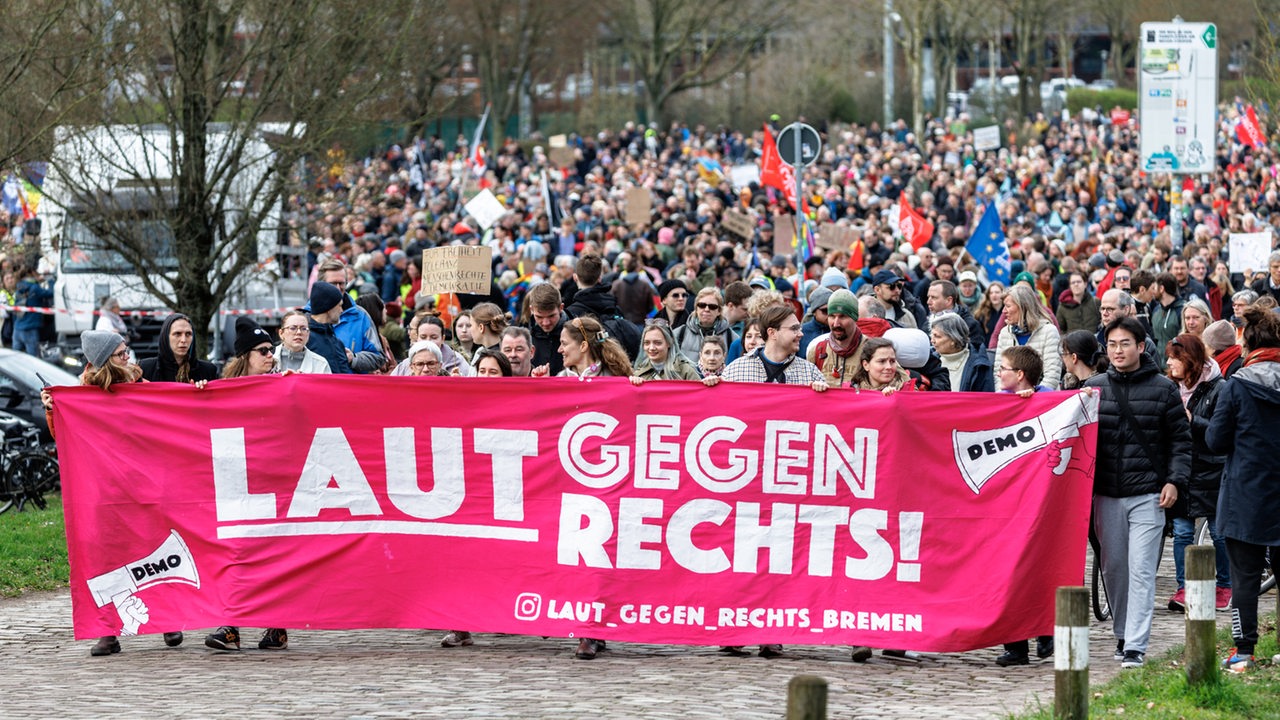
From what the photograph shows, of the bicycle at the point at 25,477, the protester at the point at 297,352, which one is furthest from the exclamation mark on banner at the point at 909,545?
the bicycle at the point at 25,477

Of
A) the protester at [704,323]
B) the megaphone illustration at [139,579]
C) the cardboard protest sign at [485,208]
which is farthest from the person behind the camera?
the cardboard protest sign at [485,208]

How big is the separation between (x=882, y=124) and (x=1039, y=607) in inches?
2428

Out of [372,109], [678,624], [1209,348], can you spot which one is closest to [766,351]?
[678,624]

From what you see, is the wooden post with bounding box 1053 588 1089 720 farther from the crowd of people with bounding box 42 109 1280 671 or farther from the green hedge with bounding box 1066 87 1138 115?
the green hedge with bounding box 1066 87 1138 115

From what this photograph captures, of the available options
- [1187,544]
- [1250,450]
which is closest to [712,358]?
[1187,544]

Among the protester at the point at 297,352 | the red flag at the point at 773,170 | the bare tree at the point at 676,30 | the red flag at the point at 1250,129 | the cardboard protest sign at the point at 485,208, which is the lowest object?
the protester at the point at 297,352

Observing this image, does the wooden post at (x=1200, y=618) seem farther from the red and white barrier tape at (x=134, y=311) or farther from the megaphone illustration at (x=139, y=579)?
the red and white barrier tape at (x=134, y=311)

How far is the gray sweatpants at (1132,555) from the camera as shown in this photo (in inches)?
377

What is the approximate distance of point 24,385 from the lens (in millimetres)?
19578

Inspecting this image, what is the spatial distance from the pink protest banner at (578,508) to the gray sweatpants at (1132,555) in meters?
0.28

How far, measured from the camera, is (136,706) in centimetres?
895

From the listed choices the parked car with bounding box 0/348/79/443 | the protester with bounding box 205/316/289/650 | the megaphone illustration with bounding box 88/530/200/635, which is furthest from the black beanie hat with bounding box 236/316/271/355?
the parked car with bounding box 0/348/79/443

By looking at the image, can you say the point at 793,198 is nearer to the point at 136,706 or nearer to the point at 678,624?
the point at 678,624

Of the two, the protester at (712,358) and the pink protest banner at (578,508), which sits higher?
the protester at (712,358)
